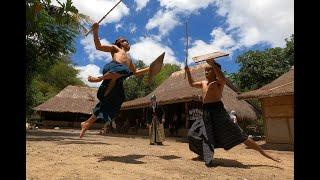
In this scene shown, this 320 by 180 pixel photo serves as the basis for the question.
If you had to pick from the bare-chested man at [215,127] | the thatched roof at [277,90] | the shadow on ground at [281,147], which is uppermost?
the thatched roof at [277,90]

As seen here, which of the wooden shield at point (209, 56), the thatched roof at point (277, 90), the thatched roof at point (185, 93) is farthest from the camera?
the thatched roof at point (185, 93)

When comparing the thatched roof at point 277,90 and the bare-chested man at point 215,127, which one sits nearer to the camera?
the bare-chested man at point 215,127

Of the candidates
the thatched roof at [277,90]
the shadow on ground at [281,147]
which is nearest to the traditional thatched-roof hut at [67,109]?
the thatched roof at [277,90]

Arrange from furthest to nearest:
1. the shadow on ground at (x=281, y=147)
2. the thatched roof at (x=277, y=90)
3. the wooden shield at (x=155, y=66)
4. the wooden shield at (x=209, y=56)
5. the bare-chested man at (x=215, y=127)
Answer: the thatched roof at (x=277, y=90), the shadow on ground at (x=281, y=147), the wooden shield at (x=155, y=66), the bare-chested man at (x=215, y=127), the wooden shield at (x=209, y=56)

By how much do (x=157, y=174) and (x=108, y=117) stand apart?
2013 millimetres

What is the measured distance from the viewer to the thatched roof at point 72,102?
110ft

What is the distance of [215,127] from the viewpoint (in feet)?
19.2

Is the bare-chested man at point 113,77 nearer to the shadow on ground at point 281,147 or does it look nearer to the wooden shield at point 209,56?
the wooden shield at point 209,56

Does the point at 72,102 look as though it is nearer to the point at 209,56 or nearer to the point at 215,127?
the point at 215,127

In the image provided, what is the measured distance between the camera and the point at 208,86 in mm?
5887

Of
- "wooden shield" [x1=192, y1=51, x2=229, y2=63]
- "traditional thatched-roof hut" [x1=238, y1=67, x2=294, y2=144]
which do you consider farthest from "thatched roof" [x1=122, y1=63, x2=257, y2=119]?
"wooden shield" [x1=192, y1=51, x2=229, y2=63]
